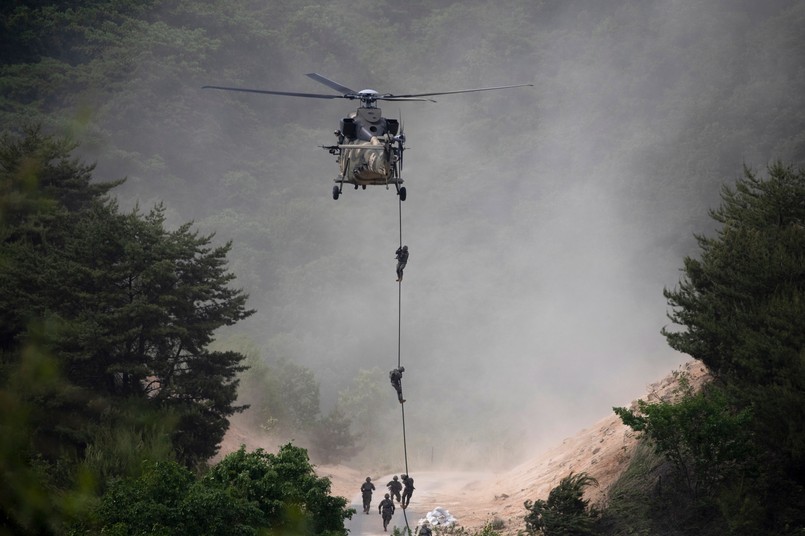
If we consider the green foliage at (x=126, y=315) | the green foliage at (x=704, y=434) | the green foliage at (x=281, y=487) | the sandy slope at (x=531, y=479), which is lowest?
the green foliage at (x=281, y=487)

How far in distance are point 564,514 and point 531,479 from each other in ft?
41.7

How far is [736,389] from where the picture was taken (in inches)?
957

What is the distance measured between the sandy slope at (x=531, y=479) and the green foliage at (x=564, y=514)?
55.5 inches

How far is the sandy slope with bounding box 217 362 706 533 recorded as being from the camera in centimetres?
3088

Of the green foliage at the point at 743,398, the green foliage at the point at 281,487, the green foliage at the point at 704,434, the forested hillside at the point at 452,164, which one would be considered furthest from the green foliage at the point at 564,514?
the forested hillside at the point at 452,164

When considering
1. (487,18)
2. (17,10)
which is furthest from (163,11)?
(487,18)

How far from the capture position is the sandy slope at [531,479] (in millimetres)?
30875

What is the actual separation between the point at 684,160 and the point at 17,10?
8641cm

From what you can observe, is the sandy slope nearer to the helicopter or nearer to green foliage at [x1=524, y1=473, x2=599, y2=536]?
green foliage at [x1=524, y1=473, x2=599, y2=536]

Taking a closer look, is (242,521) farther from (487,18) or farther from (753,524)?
(487,18)

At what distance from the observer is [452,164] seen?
142 metres

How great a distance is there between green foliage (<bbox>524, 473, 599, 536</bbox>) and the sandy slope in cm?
141

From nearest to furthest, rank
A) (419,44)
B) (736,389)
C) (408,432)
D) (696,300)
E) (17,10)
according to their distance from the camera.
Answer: (736,389), (696,300), (408,432), (17,10), (419,44)

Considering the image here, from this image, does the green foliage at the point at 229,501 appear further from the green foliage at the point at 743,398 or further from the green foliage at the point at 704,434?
the green foliage at the point at 743,398
